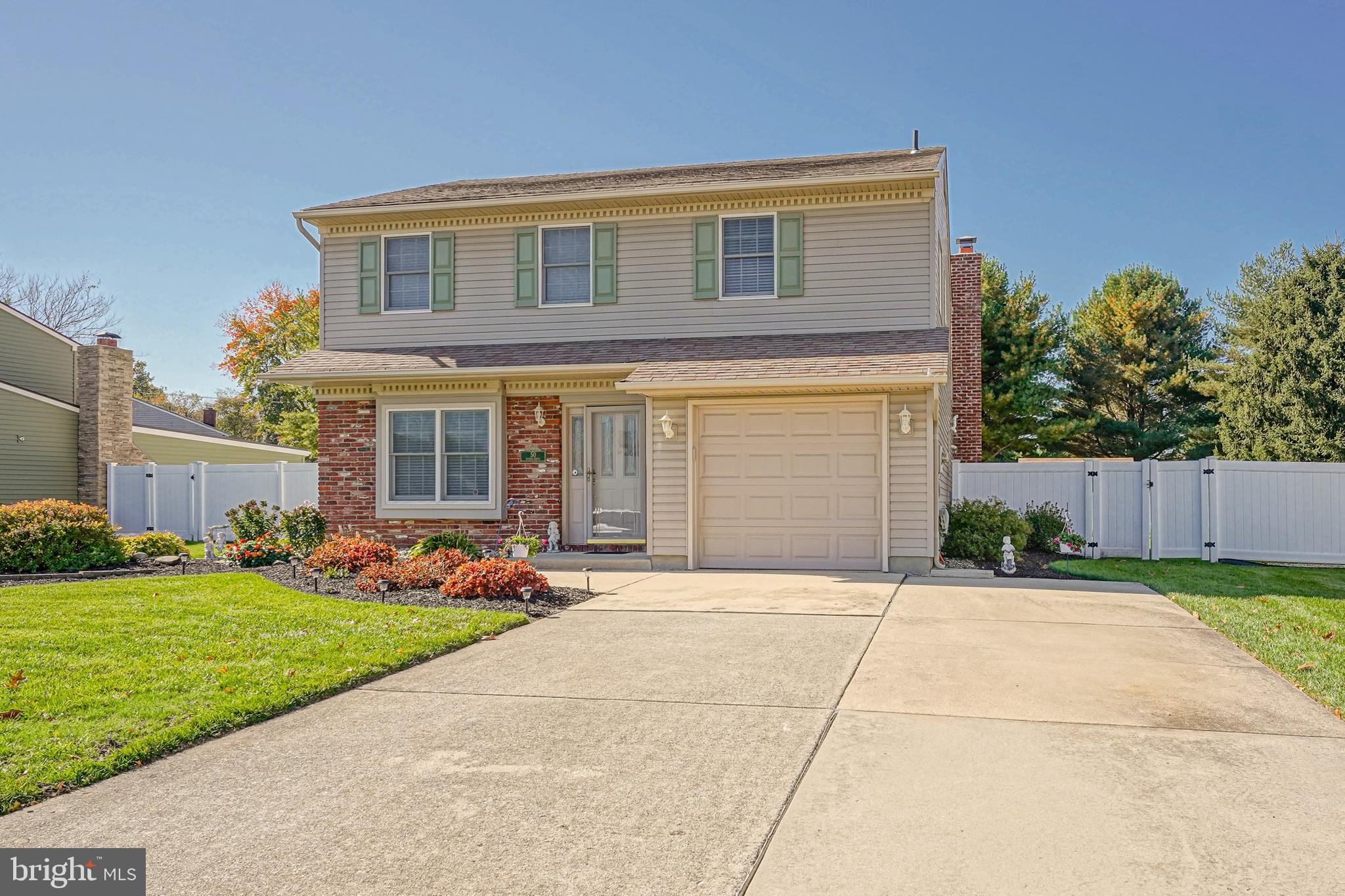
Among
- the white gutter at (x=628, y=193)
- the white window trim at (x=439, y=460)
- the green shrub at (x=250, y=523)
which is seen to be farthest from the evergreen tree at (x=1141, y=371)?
the green shrub at (x=250, y=523)

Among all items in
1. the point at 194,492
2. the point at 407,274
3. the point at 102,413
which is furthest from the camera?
the point at 102,413

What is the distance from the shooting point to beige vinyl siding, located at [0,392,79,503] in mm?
19750

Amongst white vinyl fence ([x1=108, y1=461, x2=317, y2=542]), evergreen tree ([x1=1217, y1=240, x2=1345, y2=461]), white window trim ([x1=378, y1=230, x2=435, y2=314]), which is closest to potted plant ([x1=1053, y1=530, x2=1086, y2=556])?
white window trim ([x1=378, y1=230, x2=435, y2=314])

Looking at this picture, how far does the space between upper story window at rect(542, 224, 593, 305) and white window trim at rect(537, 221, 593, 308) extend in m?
0.01

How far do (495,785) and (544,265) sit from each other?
11.4 metres

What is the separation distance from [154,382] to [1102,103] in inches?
2113

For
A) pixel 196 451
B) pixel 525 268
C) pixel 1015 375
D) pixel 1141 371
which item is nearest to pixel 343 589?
pixel 525 268

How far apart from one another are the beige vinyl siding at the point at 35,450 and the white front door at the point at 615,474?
1397 centimetres

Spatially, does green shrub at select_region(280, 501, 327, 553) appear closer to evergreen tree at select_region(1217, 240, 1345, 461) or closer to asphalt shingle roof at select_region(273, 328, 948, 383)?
asphalt shingle roof at select_region(273, 328, 948, 383)

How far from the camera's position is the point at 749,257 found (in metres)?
13.8

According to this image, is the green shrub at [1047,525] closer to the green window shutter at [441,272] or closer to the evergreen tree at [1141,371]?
the green window shutter at [441,272]

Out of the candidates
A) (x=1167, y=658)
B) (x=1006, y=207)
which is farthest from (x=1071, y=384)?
(x=1167, y=658)

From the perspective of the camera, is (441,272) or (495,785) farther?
(441,272)

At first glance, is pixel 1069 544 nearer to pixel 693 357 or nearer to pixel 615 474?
pixel 693 357
